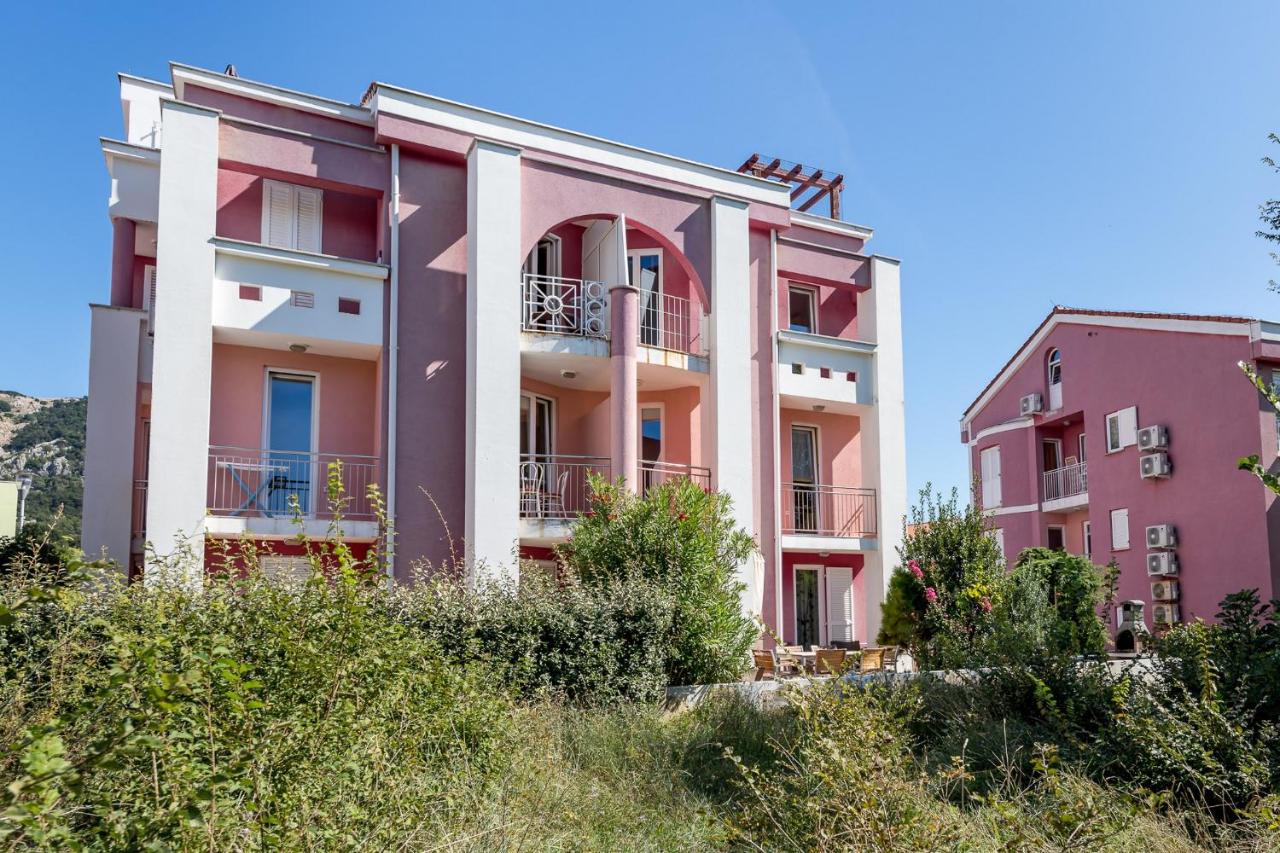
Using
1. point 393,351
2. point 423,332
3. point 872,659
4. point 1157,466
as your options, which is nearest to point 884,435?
point 872,659

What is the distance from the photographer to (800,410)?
772 inches

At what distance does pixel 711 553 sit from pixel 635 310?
4.34 meters

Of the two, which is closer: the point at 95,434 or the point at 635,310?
the point at 95,434

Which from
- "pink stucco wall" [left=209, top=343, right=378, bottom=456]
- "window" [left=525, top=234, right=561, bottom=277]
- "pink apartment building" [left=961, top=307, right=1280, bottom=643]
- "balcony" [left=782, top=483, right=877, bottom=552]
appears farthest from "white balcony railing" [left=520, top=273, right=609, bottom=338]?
"pink apartment building" [left=961, top=307, right=1280, bottom=643]

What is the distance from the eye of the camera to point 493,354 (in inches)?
588

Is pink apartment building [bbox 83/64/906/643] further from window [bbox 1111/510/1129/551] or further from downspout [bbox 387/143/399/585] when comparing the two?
window [bbox 1111/510/1129/551]

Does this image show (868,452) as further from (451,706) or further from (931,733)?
(451,706)

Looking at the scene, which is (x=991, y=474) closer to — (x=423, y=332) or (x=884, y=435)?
(x=884, y=435)

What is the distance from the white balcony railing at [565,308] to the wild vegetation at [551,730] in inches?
182

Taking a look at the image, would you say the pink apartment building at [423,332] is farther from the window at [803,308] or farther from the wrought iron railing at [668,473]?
the window at [803,308]

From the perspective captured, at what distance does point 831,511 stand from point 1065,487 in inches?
560

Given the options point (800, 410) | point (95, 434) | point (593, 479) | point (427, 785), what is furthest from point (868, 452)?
point (427, 785)

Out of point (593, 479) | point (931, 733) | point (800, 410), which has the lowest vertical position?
point (931, 733)

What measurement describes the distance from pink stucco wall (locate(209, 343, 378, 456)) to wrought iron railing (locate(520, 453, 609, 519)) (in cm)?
238
